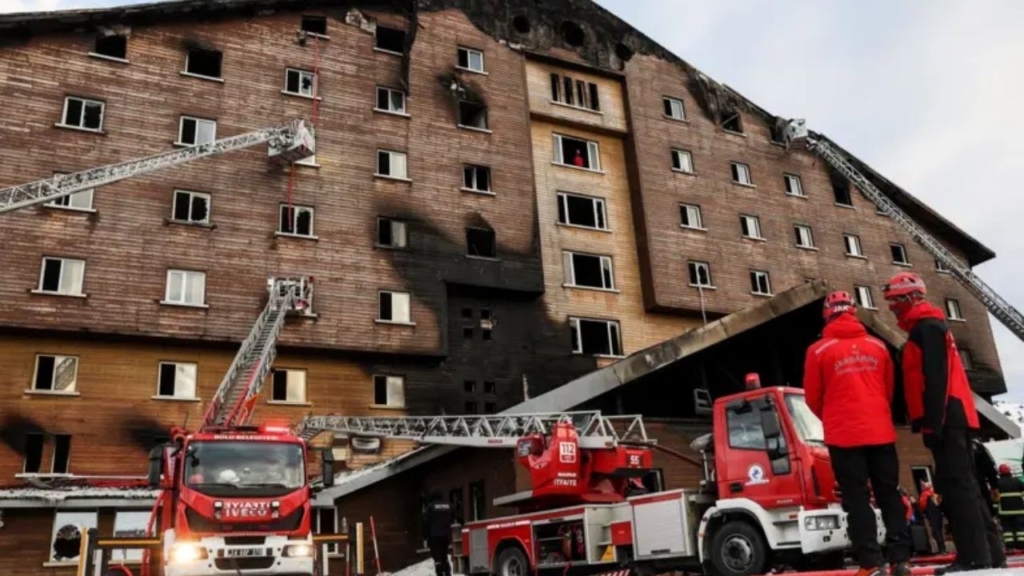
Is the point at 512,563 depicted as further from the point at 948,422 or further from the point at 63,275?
the point at 63,275

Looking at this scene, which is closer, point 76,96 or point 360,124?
point 76,96

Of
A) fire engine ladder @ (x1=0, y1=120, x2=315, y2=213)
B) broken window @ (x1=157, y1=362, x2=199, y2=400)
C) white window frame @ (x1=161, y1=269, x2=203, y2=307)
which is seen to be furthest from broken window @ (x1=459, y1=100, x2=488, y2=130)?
broken window @ (x1=157, y1=362, x2=199, y2=400)

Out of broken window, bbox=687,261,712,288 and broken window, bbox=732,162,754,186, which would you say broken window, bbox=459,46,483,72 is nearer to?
broken window, bbox=687,261,712,288

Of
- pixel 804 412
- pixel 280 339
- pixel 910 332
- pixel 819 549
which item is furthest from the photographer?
pixel 280 339

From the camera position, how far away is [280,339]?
88.6ft

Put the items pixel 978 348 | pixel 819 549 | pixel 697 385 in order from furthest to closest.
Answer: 1. pixel 978 348
2. pixel 697 385
3. pixel 819 549

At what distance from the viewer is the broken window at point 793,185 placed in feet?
133

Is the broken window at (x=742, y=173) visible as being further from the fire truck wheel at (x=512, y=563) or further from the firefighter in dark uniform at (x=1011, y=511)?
the fire truck wheel at (x=512, y=563)

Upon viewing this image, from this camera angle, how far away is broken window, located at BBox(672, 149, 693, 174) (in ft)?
124

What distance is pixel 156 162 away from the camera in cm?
2683

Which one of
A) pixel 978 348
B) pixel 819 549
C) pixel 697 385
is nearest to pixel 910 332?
pixel 819 549

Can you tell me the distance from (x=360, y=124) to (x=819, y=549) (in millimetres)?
25493

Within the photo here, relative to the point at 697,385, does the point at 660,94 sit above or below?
above

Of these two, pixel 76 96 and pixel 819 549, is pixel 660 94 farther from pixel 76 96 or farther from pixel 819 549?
pixel 819 549
